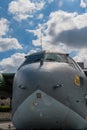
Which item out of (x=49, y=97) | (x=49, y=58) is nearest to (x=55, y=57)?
(x=49, y=58)

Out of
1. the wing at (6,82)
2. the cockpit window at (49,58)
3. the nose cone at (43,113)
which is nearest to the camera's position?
the nose cone at (43,113)

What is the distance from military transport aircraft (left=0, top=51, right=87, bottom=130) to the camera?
10.5 meters

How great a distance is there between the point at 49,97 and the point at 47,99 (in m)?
0.09

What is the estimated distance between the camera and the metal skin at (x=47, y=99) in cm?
1046

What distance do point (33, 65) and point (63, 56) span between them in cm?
159

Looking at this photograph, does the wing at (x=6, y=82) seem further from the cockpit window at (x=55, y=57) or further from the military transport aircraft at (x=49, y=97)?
the military transport aircraft at (x=49, y=97)

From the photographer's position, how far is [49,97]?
1049 cm

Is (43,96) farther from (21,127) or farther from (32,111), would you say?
(21,127)

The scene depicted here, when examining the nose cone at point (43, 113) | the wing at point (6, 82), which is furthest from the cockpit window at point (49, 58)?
the wing at point (6, 82)

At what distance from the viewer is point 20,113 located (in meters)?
10.9

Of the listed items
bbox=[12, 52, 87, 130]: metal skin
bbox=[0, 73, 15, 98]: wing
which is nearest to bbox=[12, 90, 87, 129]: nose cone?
bbox=[12, 52, 87, 130]: metal skin

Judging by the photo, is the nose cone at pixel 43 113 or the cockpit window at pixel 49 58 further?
the cockpit window at pixel 49 58

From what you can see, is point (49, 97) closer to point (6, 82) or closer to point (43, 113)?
point (43, 113)

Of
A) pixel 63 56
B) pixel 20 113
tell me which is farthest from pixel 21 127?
pixel 63 56
